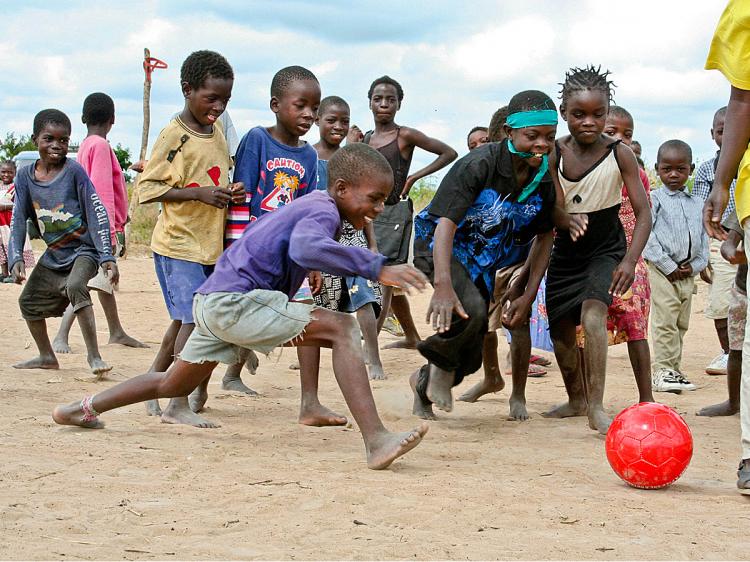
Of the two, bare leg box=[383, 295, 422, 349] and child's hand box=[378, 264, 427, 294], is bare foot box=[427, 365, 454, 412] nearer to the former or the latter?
child's hand box=[378, 264, 427, 294]

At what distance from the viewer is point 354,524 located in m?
3.61

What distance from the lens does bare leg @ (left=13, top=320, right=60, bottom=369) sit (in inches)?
299

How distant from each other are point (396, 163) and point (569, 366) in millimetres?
3184

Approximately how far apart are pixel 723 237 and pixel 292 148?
2.60 metres

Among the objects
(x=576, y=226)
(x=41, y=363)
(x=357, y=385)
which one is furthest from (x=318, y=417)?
(x=41, y=363)

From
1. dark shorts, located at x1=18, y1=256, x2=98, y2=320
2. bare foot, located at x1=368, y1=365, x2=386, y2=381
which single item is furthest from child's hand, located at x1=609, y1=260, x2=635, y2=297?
dark shorts, located at x1=18, y1=256, x2=98, y2=320

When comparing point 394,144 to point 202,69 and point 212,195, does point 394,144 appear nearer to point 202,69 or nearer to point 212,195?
point 202,69

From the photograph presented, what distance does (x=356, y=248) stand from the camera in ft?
13.9

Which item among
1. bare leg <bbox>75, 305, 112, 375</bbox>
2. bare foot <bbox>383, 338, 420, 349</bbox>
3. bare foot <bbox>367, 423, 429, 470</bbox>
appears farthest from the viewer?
bare foot <bbox>383, 338, 420, 349</bbox>

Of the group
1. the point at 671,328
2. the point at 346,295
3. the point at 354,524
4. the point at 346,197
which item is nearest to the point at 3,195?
the point at 346,295

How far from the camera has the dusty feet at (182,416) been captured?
557cm

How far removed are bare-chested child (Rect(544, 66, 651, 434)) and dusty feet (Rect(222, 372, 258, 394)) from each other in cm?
217

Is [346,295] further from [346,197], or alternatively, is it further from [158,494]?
[158,494]

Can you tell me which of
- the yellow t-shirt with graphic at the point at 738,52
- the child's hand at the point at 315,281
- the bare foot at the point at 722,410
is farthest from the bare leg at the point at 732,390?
the child's hand at the point at 315,281
